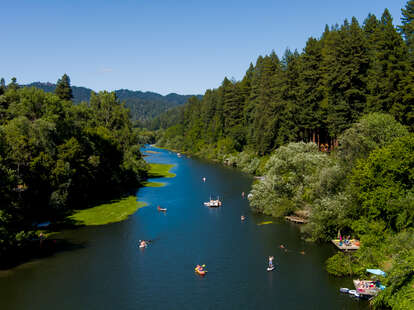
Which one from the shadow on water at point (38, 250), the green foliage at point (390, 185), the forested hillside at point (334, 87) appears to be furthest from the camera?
the forested hillside at point (334, 87)

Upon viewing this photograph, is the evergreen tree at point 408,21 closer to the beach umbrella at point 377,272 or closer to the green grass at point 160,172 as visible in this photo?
the beach umbrella at point 377,272

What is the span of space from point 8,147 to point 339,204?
4349 cm

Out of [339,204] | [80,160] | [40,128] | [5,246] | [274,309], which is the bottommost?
[274,309]

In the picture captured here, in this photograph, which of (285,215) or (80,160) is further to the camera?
(80,160)

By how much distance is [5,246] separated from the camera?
43281 mm

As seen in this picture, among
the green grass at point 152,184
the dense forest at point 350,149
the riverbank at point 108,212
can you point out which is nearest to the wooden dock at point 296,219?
the dense forest at point 350,149

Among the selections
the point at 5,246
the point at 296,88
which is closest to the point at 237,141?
the point at 296,88

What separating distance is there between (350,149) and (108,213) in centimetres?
3872

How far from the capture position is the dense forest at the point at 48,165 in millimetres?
46938

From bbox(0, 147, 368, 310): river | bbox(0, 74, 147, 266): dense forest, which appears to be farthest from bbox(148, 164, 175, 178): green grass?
bbox(0, 147, 368, 310): river

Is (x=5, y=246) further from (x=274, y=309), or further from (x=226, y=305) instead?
(x=274, y=309)

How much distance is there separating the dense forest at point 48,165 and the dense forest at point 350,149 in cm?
3063

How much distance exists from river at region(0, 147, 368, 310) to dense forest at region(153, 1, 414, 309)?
3.89 metres

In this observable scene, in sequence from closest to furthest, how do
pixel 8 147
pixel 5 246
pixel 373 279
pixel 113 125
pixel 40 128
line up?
pixel 373 279
pixel 5 246
pixel 8 147
pixel 40 128
pixel 113 125
